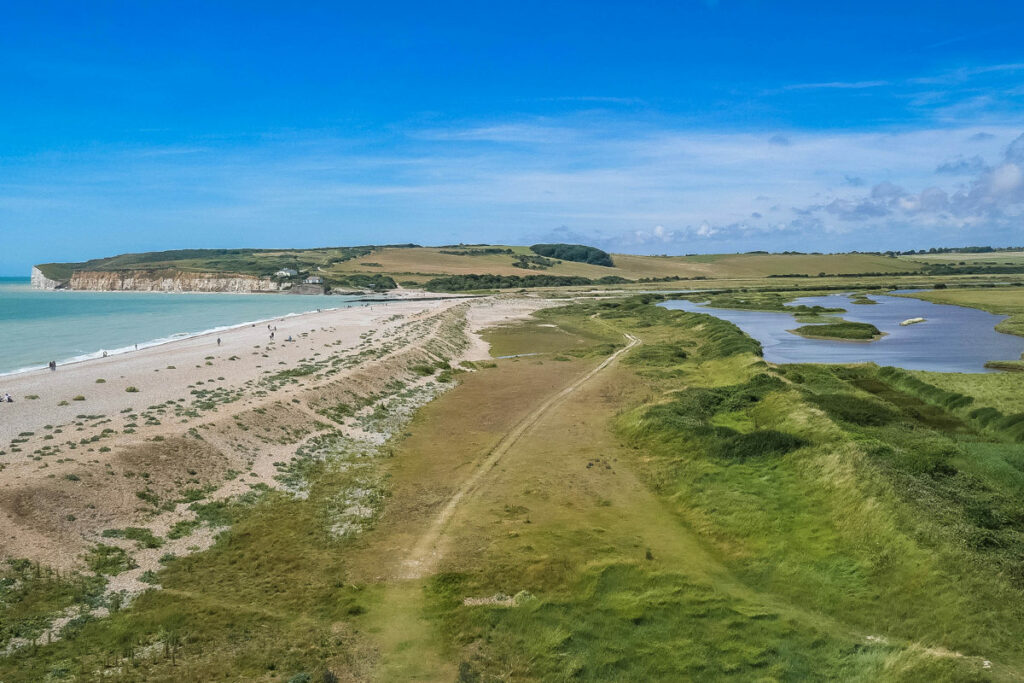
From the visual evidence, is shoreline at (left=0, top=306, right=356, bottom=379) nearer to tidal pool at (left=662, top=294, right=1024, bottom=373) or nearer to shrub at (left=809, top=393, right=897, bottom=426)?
shrub at (left=809, top=393, right=897, bottom=426)

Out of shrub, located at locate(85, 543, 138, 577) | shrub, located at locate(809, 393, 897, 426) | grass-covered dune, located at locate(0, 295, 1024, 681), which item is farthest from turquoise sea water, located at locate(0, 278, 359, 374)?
shrub, located at locate(809, 393, 897, 426)

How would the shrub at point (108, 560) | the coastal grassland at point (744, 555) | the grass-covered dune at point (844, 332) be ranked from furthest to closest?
the grass-covered dune at point (844, 332) → the shrub at point (108, 560) → the coastal grassland at point (744, 555)

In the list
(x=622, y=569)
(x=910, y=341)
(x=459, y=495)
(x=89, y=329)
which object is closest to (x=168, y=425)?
(x=459, y=495)

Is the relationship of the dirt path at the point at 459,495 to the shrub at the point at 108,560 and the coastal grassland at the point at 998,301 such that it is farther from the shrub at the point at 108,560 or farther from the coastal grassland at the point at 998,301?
the coastal grassland at the point at 998,301

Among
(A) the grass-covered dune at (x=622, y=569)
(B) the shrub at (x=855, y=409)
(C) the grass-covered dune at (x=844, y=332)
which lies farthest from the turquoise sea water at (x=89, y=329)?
(C) the grass-covered dune at (x=844, y=332)

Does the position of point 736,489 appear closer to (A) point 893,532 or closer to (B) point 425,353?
(A) point 893,532
